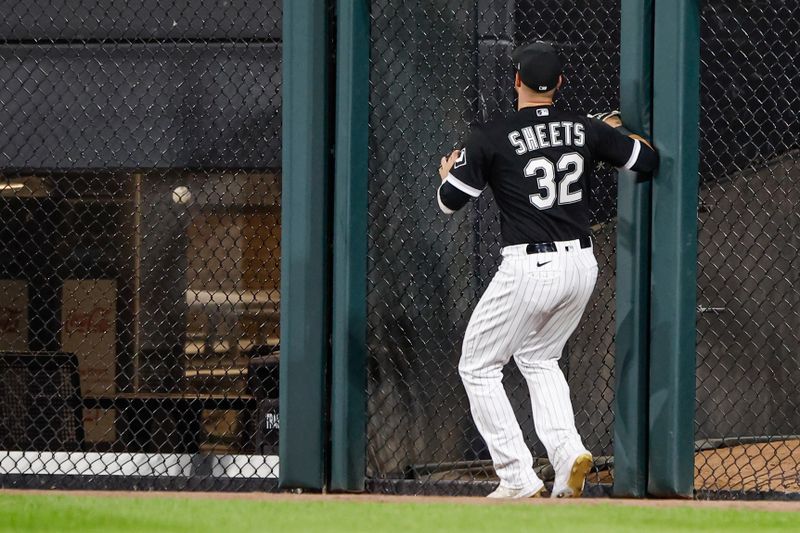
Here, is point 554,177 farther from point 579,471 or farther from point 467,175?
point 579,471

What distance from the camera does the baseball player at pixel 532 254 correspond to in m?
4.79

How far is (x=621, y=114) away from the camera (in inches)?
206

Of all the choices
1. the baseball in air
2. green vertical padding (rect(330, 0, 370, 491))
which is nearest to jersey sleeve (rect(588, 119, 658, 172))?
green vertical padding (rect(330, 0, 370, 491))

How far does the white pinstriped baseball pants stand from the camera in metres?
4.78

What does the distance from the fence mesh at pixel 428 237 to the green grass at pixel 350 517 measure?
1.01m

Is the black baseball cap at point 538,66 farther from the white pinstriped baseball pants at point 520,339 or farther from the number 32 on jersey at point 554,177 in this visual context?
the white pinstriped baseball pants at point 520,339

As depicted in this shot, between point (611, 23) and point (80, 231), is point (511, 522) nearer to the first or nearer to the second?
point (611, 23)

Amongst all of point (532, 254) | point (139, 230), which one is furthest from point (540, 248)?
point (139, 230)

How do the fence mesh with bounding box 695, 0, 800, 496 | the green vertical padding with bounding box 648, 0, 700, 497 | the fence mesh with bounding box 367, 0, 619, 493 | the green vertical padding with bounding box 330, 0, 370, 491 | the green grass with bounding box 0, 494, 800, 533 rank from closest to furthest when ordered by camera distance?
the green grass with bounding box 0, 494, 800, 533
the green vertical padding with bounding box 648, 0, 700, 497
the green vertical padding with bounding box 330, 0, 370, 491
the fence mesh with bounding box 367, 0, 619, 493
the fence mesh with bounding box 695, 0, 800, 496

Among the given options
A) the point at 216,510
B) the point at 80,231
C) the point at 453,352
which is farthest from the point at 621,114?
the point at 80,231

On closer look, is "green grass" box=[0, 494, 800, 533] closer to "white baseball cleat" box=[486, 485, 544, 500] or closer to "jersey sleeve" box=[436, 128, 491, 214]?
"white baseball cleat" box=[486, 485, 544, 500]

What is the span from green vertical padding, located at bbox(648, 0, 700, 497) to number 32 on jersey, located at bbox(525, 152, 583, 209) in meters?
0.48

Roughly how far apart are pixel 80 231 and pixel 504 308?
3681 millimetres

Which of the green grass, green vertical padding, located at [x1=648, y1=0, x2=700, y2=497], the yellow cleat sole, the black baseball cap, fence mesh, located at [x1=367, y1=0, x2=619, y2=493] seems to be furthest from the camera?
fence mesh, located at [x1=367, y1=0, x2=619, y2=493]
